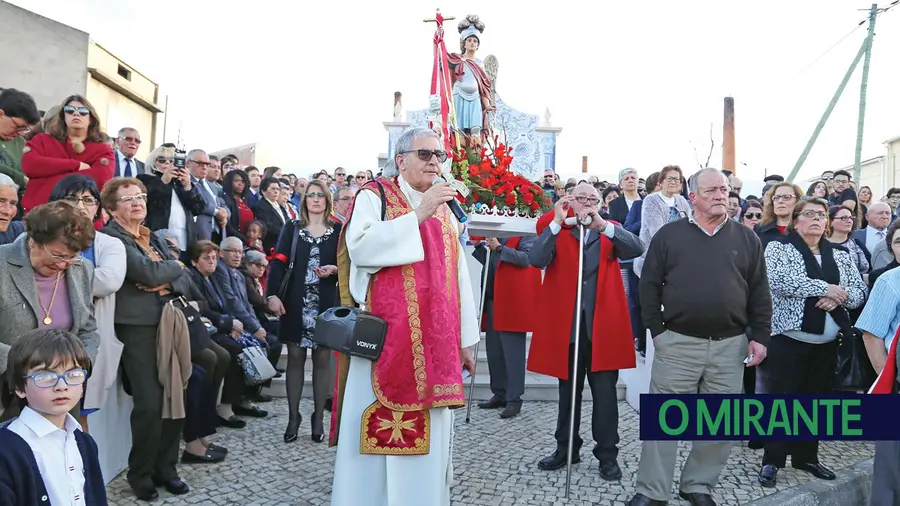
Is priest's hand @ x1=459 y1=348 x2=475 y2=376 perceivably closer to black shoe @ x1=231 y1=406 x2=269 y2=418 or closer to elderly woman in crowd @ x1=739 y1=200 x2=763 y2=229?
black shoe @ x1=231 y1=406 x2=269 y2=418

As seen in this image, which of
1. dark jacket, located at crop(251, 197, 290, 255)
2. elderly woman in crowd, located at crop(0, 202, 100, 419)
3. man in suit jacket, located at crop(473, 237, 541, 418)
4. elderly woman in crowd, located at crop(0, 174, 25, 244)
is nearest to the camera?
elderly woman in crowd, located at crop(0, 202, 100, 419)

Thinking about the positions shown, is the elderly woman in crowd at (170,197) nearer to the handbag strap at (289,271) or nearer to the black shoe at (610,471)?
the handbag strap at (289,271)

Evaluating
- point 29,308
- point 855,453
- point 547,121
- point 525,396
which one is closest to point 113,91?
point 547,121

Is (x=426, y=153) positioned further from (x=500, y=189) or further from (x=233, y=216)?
(x=233, y=216)

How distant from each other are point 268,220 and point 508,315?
3.34 metres

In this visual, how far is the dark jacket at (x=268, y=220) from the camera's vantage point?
791 cm

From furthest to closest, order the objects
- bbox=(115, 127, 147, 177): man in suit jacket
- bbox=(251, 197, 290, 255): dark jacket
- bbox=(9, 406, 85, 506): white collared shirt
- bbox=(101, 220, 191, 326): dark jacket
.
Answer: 1. bbox=(251, 197, 290, 255): dark jacket
2. bbox=(115, 127, 147, 177): man in suit jacket
3. bbox=(101, 220, 191, 326): dark jacket
4. bbox=(9, 406, 85, 506): white collared shirt

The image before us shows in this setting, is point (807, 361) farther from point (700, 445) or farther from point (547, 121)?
point (547, 121)

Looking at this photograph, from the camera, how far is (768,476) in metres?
4.60

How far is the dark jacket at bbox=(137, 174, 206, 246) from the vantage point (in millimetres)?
5914

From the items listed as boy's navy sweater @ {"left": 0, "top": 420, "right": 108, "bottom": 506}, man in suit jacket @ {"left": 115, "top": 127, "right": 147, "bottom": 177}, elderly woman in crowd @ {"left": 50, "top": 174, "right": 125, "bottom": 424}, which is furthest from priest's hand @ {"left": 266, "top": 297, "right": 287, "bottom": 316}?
boy's navy sweater @ {"left": 0, "top": 420, "right": 108, "bottom": 506}

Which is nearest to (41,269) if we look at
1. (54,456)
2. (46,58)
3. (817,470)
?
(54,456)

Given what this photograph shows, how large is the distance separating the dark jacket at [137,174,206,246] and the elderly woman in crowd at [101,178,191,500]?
1907 mm

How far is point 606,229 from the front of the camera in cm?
464
